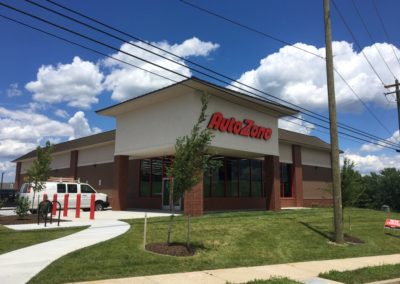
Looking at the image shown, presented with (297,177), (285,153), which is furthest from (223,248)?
(297,177)

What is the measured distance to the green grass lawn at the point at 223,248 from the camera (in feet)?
30.0

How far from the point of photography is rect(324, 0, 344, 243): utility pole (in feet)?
50.5

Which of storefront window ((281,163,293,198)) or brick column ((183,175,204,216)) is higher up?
storefront window ((281,163,293,198))

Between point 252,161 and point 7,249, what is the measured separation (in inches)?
836

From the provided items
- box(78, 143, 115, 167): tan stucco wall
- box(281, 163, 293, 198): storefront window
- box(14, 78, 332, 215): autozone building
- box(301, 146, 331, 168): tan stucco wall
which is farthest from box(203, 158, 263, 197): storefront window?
box(78, 143, 115, 167): tan stucco wall

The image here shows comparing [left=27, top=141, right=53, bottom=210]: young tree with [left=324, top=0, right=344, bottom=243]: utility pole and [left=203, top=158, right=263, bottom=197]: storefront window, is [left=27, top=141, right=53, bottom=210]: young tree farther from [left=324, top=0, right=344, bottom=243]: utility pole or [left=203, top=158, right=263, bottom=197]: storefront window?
[left=324, top=0, right=344, bottom=243]: utility pole

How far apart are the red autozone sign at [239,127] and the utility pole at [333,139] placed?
6.59 meters

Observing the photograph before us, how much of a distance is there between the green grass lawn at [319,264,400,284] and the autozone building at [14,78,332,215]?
817 centimetres

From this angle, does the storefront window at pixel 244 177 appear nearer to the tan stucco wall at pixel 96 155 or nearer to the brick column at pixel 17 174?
the tan stucco wall at pixel 96 155

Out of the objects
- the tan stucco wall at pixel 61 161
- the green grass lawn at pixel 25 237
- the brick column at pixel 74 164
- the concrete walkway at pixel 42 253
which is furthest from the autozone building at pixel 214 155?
the green grass lawn at pixel 25 237

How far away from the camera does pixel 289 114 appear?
84.0 feet

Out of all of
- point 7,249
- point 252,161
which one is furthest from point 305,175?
point 7,249

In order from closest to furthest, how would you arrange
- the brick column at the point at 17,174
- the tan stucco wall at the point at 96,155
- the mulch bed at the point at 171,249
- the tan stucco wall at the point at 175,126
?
the mulch bed at the point at 171,249 < the tan stucco wall at the point at 175,126 < the tan stucco wall at the point at 96,155 < the brick column at the point at 17,174

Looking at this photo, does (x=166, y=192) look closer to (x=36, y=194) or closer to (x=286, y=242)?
(x=36, y=194)
